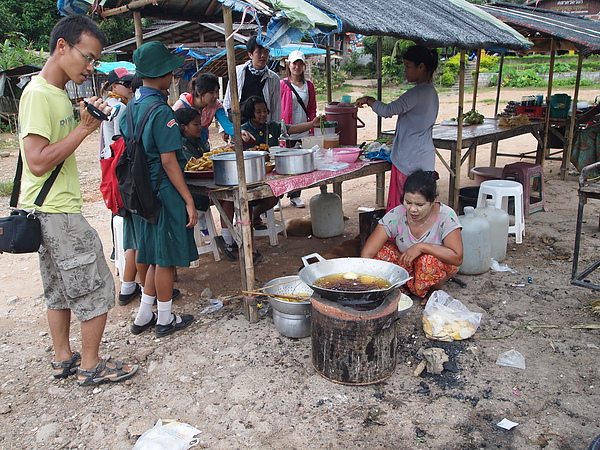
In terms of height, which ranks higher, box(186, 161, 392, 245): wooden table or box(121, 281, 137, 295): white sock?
box(186, 161, 392, 245): wooden table

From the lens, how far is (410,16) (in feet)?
13.9

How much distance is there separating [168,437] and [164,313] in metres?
1.20

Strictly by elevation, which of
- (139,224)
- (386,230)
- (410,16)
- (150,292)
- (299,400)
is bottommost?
(299,400)

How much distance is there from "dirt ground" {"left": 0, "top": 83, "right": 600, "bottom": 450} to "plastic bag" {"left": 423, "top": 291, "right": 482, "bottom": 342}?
66mm

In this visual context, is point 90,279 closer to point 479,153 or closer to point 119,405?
point 119,405

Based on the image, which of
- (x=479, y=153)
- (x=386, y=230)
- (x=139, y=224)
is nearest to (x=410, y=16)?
(x=386, y=230)

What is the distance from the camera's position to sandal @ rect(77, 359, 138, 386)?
2840 mm

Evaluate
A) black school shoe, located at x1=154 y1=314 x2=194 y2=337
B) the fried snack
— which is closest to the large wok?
black school shoe, located at x1=154 y1=314 x2=194 y2=337

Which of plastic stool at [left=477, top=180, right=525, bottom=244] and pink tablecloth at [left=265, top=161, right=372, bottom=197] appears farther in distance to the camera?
plastic stool at [left=477, top=180, right=525, bottom=244]

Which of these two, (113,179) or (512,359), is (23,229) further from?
(512,359)

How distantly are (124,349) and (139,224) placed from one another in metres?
0.89

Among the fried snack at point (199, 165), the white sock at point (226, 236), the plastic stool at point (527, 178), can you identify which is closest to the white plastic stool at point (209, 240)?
the white sock at point (226, 236)

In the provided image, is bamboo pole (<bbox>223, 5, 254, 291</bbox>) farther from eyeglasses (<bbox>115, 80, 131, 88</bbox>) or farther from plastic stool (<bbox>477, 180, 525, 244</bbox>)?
plastic stool (<bbox>477, 180, 525, 244</bbox>)

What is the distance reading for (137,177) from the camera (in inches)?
118
